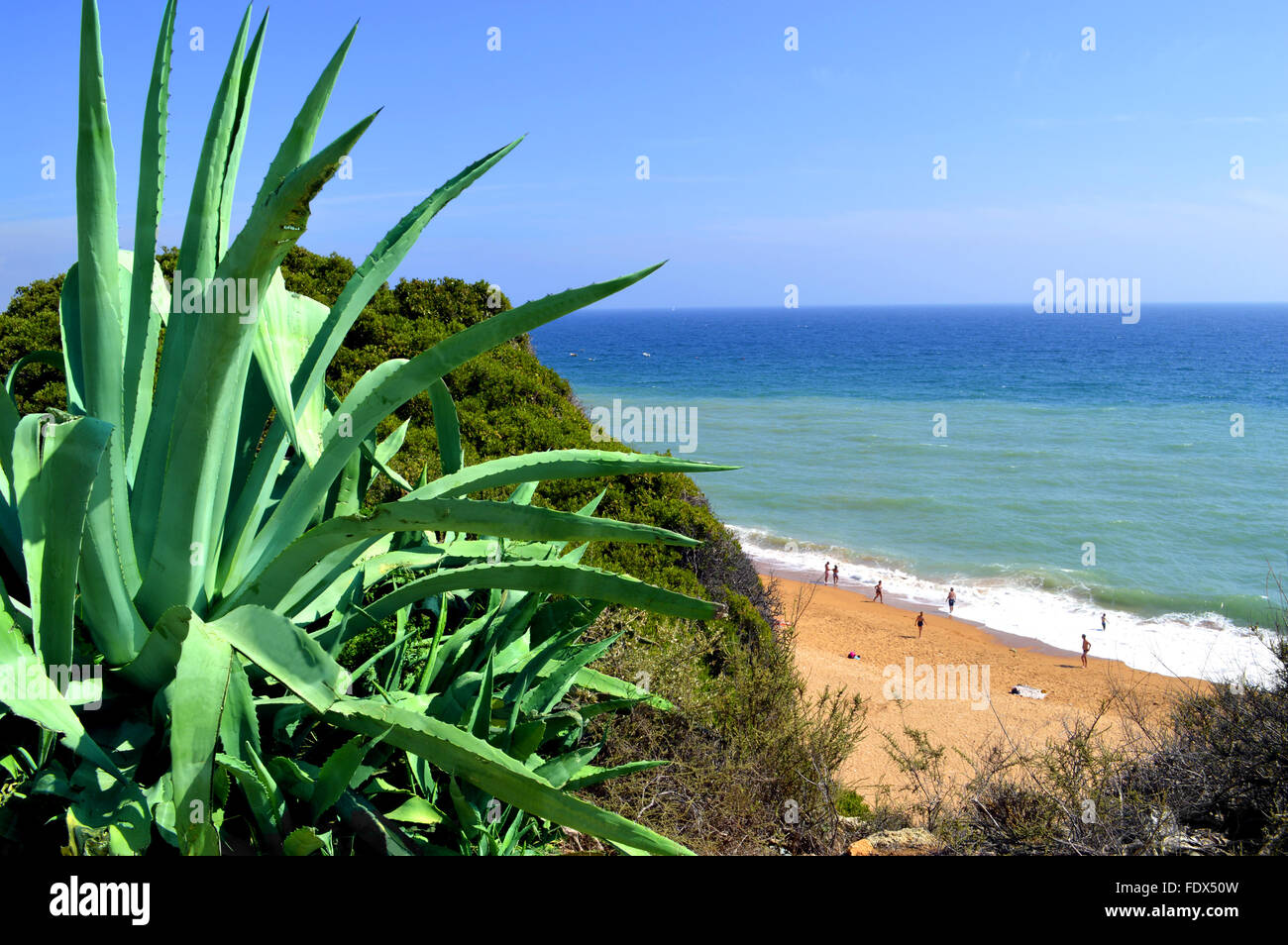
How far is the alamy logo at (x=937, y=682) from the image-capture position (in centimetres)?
1508

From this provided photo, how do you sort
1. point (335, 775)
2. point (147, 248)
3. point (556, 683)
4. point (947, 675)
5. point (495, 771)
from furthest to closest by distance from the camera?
point (947, 675) → point (556, 683) → point (147, 248) → point (335, 775) → point (495, 771)

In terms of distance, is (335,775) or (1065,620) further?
(1065,620)

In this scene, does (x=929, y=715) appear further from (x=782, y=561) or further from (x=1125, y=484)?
(x=1125, y=484)

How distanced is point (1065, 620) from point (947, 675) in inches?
169

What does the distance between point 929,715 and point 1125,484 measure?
69.8 ft

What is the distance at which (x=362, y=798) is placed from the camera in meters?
2.28

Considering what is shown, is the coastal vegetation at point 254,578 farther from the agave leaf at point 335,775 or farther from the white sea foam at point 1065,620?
the white sea foam at point 1065,620

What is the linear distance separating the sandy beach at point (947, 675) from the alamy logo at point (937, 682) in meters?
0.03

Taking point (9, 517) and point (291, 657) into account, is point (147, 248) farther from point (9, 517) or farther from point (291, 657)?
point (291, 657)

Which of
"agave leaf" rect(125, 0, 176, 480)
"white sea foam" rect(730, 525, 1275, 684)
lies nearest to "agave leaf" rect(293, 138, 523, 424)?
"agave leaf" rect(125, 0, 176, 480)

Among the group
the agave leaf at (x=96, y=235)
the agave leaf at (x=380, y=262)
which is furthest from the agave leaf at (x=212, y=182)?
the agave leaf at (x=380, y=262)

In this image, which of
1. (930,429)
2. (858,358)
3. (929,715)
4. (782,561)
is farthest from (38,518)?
(858,358)

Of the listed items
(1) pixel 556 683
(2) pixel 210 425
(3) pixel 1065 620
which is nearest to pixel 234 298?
(2) pixel 210 425

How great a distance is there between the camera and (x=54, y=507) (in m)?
1.77
